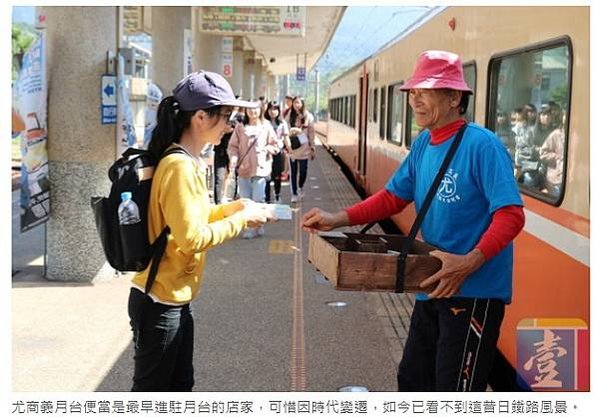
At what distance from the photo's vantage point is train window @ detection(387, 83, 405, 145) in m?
9.03

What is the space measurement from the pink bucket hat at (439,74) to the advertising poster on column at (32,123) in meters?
4.25

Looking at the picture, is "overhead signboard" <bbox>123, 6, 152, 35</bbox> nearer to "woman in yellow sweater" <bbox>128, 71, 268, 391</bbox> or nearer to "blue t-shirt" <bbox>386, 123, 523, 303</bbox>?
"woman in yellow sweater" <bbox>128, 71, 268, 391</bbox>

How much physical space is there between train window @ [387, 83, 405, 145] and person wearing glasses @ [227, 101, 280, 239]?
157cm

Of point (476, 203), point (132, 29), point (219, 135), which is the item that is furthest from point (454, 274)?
point (132, 29)

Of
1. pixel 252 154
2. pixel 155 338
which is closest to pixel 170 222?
pixel 155 338

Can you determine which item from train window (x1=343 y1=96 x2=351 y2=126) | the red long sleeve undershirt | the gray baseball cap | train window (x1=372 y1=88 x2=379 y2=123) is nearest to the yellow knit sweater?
the gray baseball cap

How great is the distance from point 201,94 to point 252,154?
5.91 metres

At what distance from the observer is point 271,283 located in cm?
687

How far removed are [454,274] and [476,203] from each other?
0.30 meters

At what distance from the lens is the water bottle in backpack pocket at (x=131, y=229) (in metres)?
2.71

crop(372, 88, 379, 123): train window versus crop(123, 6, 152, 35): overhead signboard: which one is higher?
crop(123, 6, 152, 35): overhead signboard

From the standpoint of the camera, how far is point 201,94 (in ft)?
9.30

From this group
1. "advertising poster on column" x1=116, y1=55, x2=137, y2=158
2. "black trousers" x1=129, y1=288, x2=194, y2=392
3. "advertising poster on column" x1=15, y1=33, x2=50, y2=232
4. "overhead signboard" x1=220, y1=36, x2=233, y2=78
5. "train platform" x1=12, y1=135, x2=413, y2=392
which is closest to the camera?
"black trousers" x1=129, y1=288, x2=194, y2=392

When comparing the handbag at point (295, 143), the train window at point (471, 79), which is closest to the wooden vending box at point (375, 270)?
the train window at point (471, 79)
